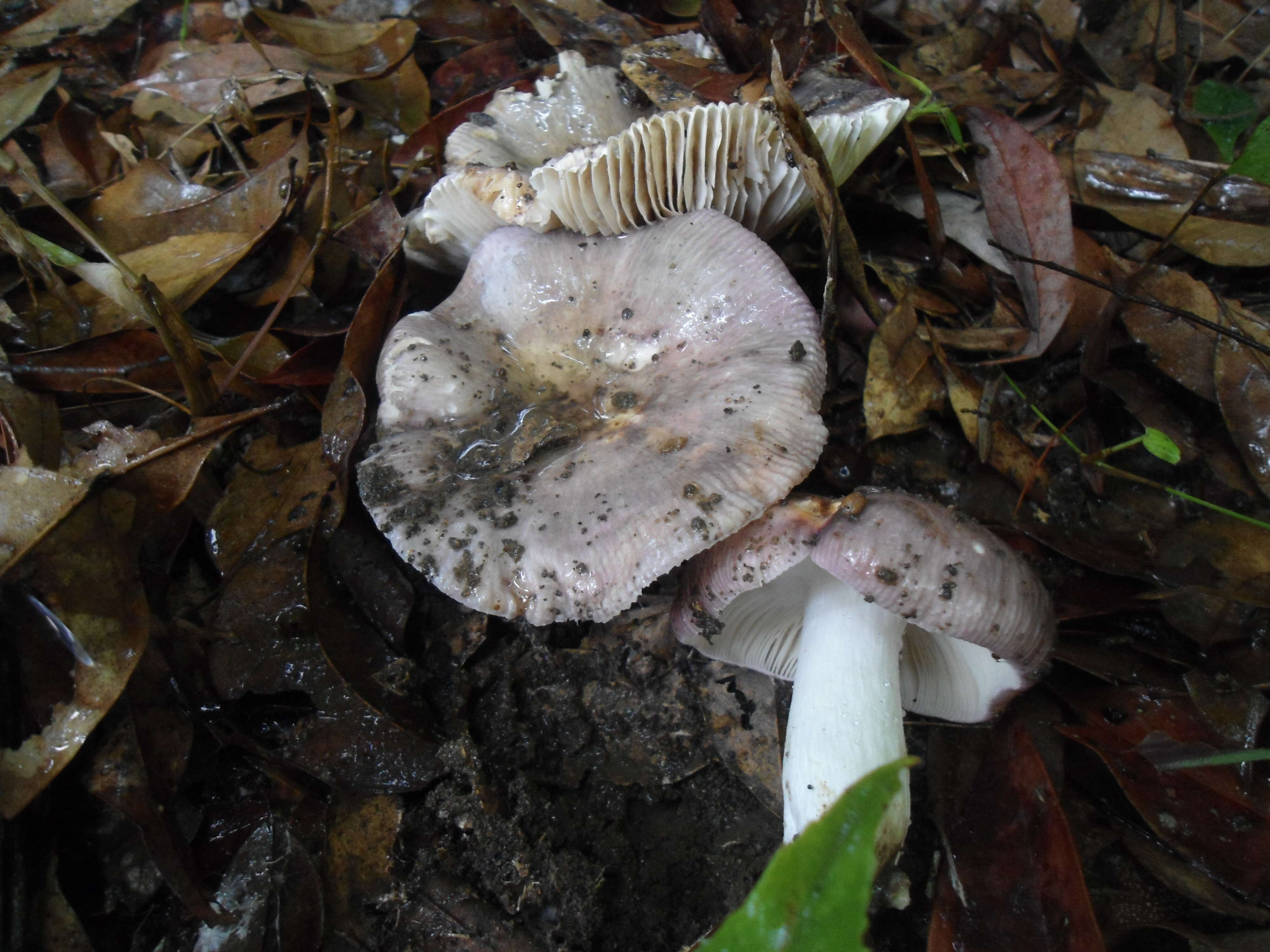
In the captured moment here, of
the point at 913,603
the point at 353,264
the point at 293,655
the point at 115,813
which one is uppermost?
the point at 353,264

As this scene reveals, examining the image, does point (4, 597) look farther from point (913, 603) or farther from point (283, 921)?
point (913, 603)

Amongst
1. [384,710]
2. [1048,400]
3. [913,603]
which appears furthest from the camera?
[1048,400]

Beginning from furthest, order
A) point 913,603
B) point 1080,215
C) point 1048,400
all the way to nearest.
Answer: point 1080,215
point 1048,400
point 913,603

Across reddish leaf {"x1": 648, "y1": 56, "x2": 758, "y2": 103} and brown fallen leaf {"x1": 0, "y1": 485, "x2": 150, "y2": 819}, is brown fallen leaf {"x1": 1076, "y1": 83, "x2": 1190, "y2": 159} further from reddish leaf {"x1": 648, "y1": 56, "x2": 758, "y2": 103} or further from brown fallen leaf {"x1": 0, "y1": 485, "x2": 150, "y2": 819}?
brown fallen leaf {"x1": 0, "y1": 485, "x2": 150, "y2": 819}

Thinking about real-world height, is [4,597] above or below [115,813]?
above

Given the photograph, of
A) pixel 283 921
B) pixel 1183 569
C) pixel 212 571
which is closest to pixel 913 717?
pixel 1183 569

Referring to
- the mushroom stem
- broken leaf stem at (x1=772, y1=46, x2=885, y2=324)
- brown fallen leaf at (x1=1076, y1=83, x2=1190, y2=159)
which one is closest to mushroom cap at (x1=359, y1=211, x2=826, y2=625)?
A: broken leaf stem at (x1=772, y1=46, x2=885, y2=324)

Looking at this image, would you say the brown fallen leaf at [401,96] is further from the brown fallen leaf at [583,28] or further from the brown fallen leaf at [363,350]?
the brown fallen leaf at [363,350]

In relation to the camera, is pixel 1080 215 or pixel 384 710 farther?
pixel 1080 215
